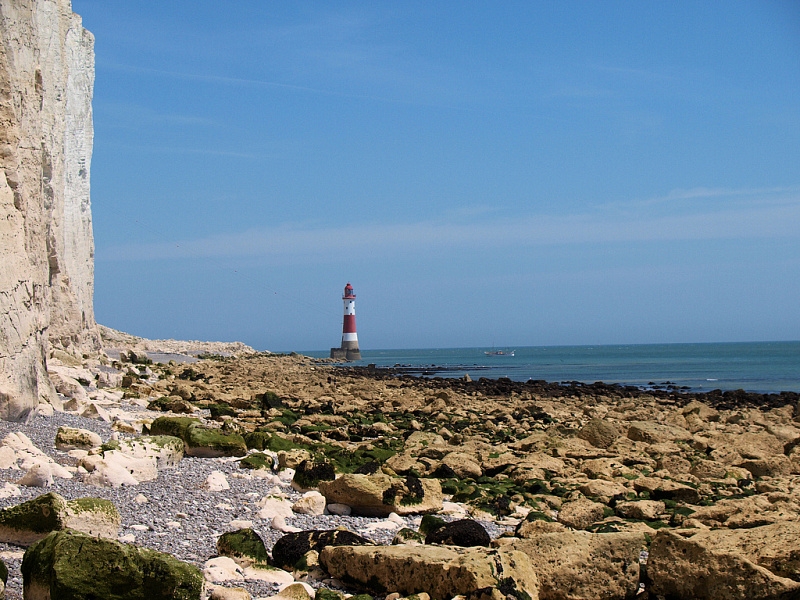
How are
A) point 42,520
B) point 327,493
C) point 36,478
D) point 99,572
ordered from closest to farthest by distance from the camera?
point 99,572 → point 42,520 → point 36,478 → point 327,493

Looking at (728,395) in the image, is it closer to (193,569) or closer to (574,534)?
(574,534)

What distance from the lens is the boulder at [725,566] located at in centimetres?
468

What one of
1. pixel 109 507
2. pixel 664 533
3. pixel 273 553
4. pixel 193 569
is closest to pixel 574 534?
pixel 664 533

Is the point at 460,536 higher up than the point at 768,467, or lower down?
higher up

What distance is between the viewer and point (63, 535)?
13.2 feet

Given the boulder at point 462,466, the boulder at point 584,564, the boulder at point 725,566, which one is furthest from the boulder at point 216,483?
the boulder at point 725,566

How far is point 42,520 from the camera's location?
470cm

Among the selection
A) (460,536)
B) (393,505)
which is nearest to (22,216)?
(393,505)

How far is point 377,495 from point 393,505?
17 centimetres

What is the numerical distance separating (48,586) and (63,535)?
0.26 m

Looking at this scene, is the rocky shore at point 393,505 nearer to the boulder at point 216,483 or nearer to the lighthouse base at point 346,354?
the boulder at point 216,483

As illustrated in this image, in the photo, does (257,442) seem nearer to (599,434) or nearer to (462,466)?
(462,466)

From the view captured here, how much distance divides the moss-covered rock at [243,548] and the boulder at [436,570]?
41 centimetres

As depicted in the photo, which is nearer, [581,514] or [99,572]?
[99,572]
